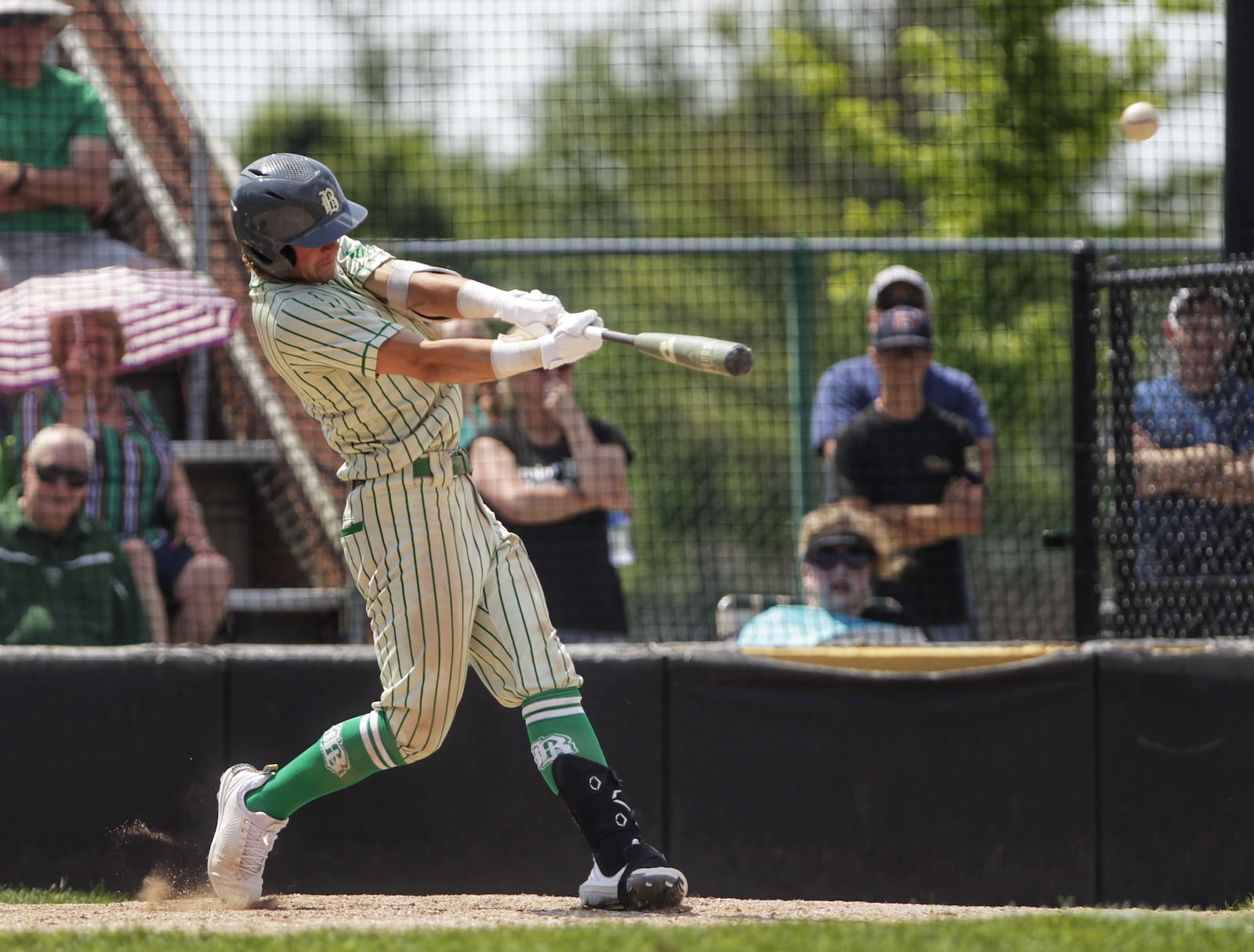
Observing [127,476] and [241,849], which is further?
[127,476]

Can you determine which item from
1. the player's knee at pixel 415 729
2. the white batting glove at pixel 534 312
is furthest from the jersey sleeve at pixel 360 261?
the player's knee at pixel 415 729

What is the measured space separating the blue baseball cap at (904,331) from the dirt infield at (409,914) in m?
2.33

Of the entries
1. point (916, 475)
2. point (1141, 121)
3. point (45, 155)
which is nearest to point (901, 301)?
point (916, 475)

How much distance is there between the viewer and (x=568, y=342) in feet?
12.8

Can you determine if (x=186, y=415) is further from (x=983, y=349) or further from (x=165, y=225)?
(x=983, y=349)

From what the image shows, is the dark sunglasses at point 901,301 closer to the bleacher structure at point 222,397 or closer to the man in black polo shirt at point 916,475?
the man in black polo shirt at point 916,475

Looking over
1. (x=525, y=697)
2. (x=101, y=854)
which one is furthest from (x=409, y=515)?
(x=101, y=854)

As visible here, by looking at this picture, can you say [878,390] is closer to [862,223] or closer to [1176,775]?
[1176,775]

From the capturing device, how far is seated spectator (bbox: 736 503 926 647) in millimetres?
5926

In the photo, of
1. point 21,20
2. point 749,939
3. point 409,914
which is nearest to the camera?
point 749,939

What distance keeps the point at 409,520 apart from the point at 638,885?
1084 millimetres

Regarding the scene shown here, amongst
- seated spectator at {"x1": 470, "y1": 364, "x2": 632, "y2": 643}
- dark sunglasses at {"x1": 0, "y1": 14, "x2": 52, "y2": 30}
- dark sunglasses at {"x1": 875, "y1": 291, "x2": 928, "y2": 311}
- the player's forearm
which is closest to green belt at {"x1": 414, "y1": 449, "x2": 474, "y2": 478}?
the player's forearm

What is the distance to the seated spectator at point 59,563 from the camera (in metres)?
5.69

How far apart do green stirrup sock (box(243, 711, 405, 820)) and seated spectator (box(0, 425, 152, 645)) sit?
1.59 m
